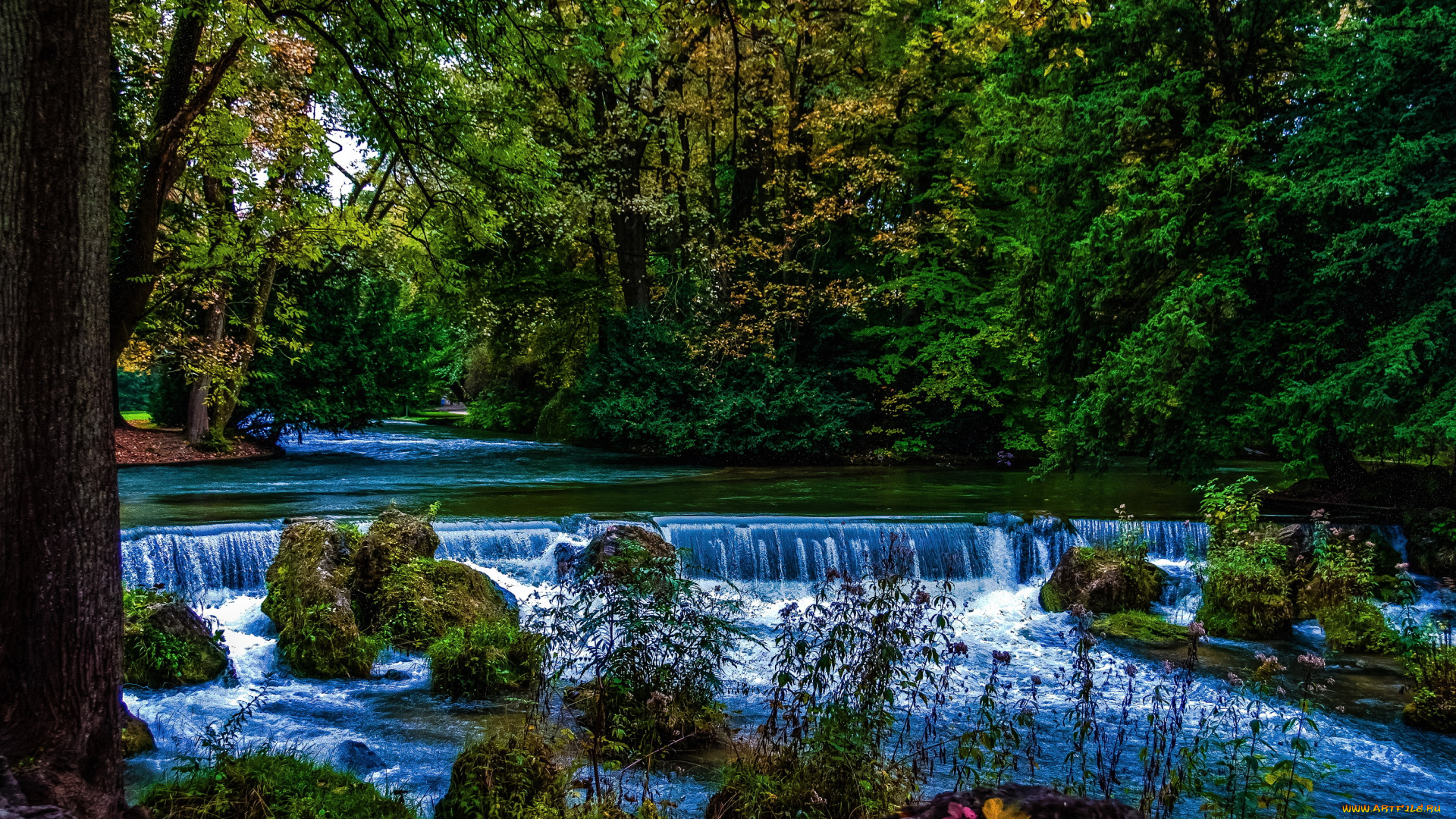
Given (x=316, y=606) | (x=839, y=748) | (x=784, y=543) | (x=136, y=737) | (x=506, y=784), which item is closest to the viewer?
(x=839, y=748)

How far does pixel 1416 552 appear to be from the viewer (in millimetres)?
11461

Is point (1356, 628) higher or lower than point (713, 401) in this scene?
lower

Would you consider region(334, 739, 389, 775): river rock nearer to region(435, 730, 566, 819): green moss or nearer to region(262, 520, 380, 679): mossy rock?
region(435, 730, 566, 819): green moss

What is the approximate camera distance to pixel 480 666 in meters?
7.46

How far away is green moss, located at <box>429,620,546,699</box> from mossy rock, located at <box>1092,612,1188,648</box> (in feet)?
20.7

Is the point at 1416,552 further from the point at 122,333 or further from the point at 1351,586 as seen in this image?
the point at 122,333

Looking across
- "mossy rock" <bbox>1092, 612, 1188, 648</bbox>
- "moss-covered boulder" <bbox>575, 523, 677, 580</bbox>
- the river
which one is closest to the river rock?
the river

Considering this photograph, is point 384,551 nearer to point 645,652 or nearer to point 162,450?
point 645,652

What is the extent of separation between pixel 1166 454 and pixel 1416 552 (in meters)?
3.31

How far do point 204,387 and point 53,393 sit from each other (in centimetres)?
1878

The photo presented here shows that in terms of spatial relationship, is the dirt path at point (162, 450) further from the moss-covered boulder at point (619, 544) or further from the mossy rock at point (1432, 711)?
the mossy rock at point (1432, 711)

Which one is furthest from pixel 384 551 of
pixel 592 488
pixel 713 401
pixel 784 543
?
pixel 713 401

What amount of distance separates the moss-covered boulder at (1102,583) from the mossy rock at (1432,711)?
11.3 ft

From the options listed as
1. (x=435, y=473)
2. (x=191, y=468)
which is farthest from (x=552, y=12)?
(x=191, y=468)
